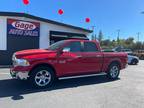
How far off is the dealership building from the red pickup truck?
8.89 meters

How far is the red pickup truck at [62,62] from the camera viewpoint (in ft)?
25.4

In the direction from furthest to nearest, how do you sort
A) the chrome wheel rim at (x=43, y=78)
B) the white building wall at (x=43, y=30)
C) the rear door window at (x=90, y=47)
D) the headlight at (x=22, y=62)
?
the white building wall at (x=43, y=30) → the rear door window at (x=90, y=47) → the chrome wheel rim at (x=43, y=78) → the headlight at (x=22, y=62)

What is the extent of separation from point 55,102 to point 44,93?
1.12 m

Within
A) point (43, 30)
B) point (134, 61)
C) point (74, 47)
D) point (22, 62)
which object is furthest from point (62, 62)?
point (134, 61)

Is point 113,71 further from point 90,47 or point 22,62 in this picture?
point 22,62

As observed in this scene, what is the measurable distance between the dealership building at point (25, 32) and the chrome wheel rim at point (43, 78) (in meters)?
9.62

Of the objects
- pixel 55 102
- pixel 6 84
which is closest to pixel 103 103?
pixel 55 102

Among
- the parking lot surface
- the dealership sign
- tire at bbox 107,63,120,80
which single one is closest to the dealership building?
the dealership sign

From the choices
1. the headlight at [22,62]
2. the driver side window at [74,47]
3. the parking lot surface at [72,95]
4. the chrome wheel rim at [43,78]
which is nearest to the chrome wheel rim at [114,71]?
the parking lot surface at [72,95]

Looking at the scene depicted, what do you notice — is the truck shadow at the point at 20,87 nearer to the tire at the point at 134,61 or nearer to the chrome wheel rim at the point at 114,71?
the chrome wheel rim at the point at 114,71

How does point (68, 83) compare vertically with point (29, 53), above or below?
below

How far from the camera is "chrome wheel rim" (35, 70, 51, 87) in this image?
7948mm

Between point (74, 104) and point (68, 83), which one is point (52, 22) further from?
point (74, 104)

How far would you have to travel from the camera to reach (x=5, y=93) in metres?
7.13
